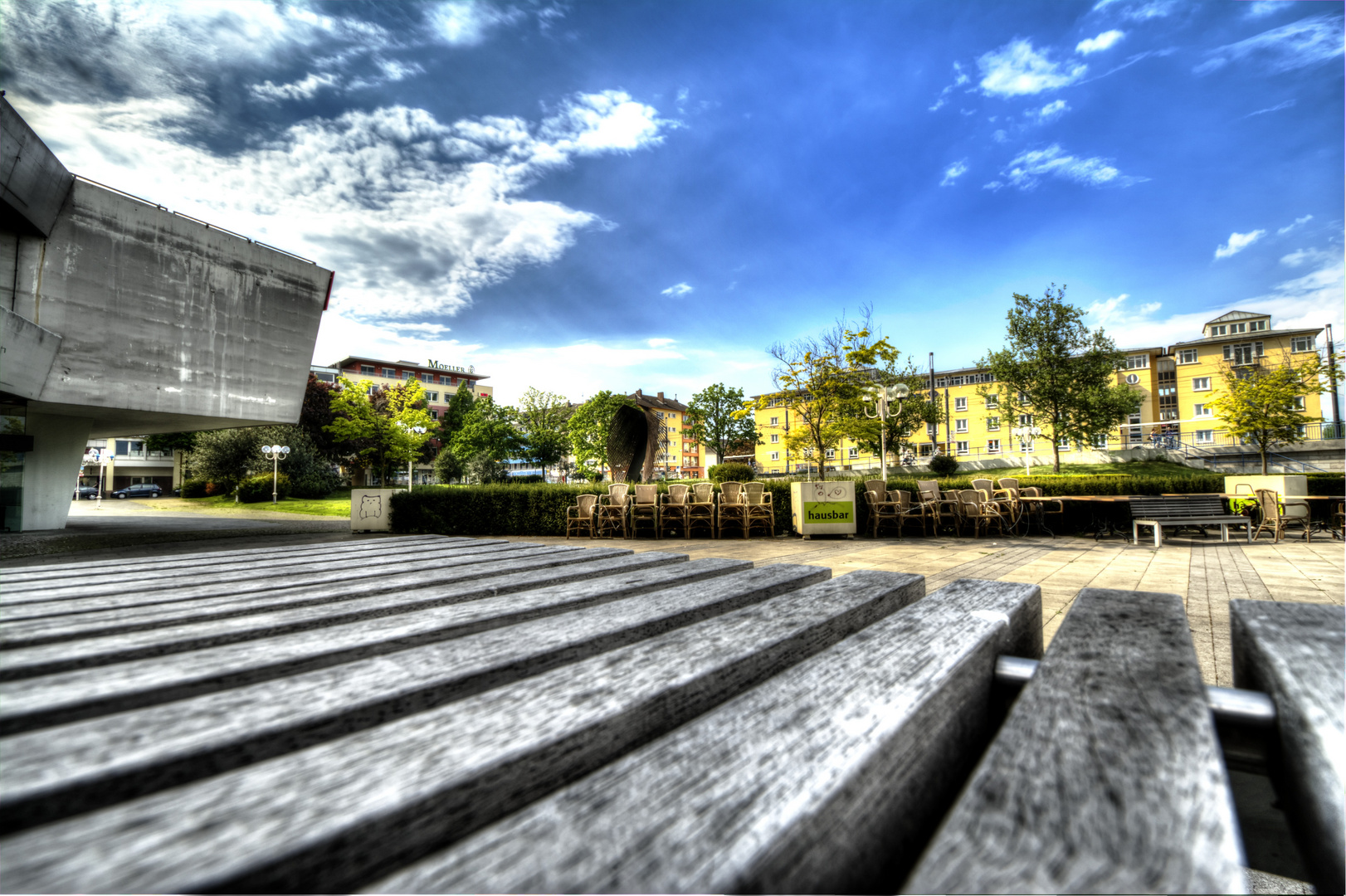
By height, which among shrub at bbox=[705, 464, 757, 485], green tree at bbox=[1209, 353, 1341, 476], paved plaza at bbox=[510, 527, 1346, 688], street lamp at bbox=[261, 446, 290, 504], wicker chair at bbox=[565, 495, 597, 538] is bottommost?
paved plaza at bbox=[510, 527, 1346, 688]

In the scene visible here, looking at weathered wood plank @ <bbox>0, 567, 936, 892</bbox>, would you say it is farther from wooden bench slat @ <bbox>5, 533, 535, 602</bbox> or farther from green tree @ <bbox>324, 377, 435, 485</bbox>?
green tree @ <bbox>324, 377, 435, 485</bbox>

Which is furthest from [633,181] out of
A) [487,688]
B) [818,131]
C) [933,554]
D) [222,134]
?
[487,688]

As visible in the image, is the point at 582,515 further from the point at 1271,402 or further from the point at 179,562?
the point at 1271,402

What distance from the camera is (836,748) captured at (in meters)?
0.55

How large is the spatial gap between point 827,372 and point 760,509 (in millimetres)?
5659

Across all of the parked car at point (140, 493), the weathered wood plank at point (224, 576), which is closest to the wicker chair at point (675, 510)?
the weathered wood plank at point (224, 576)

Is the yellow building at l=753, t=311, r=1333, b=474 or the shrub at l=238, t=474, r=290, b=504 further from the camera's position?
the yellow building at l=753, t=311, r=1333, b=474

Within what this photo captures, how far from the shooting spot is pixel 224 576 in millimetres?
1647

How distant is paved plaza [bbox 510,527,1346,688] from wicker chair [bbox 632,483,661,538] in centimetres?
104

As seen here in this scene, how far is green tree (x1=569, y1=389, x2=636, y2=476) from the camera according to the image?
43.1m

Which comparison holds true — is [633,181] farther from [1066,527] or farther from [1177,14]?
[1066,527]

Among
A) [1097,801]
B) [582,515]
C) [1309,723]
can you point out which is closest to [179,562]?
[1097,801]

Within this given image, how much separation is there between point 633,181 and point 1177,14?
15.2 meters

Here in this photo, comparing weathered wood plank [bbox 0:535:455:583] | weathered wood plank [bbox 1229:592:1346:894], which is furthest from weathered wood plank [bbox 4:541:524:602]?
weathered wood plank [bbox 1229:592:1346:894]
